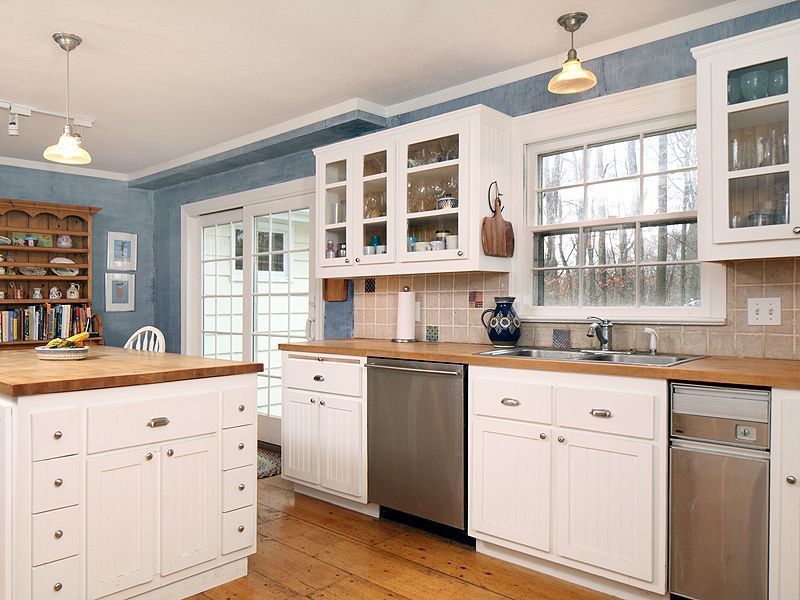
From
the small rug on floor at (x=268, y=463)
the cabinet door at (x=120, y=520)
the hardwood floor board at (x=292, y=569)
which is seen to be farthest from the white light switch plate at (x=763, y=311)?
the small rug on floor at (x=268, y=463)

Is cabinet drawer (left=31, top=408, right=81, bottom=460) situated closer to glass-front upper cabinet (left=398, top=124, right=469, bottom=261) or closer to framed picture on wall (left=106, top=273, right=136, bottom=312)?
glass-front upper cabinet (left=398, top=124, right=469, bottom=261)

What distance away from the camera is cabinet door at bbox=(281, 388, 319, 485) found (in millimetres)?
3428

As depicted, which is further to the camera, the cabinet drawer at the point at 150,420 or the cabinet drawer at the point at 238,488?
the cabinet drawer at the point at 238,488

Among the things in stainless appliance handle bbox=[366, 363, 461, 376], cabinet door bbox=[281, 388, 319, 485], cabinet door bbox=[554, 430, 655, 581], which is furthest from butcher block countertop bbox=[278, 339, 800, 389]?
cabinet door bbox=[281, 388, 319, 485]

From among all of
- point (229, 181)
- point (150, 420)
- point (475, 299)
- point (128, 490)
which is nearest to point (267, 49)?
point (475, 299)

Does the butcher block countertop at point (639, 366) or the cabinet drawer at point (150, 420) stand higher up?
the butcher block countertop at point (639, 366)

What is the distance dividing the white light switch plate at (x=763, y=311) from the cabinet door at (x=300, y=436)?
2.22 m

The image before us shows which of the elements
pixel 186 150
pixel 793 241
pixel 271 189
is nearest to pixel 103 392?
pixel 793 241

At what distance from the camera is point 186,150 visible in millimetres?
5184

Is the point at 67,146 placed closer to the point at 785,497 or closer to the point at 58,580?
the point at 58,580

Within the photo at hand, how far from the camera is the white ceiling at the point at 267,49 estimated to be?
2.71 metres

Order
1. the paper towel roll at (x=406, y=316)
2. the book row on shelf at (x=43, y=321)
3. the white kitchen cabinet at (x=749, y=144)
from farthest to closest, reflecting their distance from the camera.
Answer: the book row on shelf at (x=43, y=321)
the paper towel roll at (x=406, y=316)
the white kitchen cabinet at (x=749, y=144)

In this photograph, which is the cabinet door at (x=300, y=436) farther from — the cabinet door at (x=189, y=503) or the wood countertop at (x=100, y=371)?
the cabinet door at (x=189, y=503)

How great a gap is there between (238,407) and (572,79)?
6.37 ft
